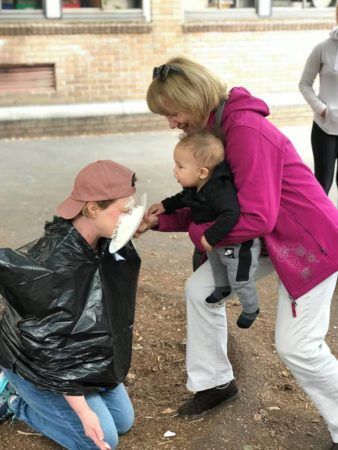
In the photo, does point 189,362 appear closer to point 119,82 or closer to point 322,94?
point 322,94

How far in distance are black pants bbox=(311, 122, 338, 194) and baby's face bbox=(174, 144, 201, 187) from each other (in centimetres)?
273

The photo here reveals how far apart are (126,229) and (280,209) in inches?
25.1

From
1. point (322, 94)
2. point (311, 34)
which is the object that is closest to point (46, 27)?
point (311, 34)

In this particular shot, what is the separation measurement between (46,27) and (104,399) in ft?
25.8

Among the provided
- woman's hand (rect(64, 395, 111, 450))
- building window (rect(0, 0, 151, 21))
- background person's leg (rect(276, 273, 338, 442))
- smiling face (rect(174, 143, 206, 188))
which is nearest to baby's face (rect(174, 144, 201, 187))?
smiling face (rect(174, 143, 206, 188))

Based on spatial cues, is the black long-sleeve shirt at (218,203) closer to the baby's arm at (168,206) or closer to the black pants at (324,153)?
the baby's arm at (168,206)

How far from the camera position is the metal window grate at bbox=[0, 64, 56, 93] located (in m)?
9.82

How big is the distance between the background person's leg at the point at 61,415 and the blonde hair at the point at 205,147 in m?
1.13

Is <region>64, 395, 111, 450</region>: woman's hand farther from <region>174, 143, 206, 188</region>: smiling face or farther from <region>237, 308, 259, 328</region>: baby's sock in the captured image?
Answer: <region>174, 143, 206, 188</region>: smiling face

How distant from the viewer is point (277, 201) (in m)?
2.59

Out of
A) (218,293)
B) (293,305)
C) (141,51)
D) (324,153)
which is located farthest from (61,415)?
(141,51)

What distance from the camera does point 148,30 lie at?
10.2m

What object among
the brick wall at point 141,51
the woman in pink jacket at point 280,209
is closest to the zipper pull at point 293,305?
the woman in pink jacket at point 280,209

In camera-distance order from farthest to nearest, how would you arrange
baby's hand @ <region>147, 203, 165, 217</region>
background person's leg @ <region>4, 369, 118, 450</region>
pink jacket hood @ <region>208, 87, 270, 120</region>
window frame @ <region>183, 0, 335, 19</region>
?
window frame @ <region>183, 0, 335, 19</region> → baby's hand @ <region>147, 203, 165, 217</region> → background person's leg @ <region>4, 369, 118, 450</region> → pink jacket hood @ <region>208, 87, 270, 120</region>
